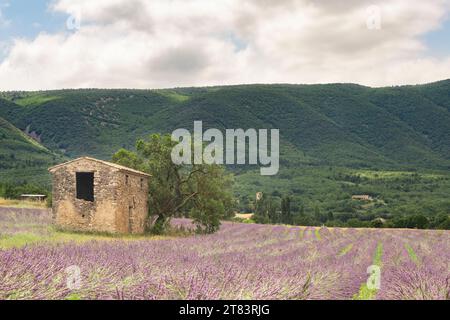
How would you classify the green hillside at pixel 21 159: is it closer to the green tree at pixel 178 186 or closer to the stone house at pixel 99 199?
the green tree at pixel 178 186

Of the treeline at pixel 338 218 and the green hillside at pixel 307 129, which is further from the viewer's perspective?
the green hillside at pixel 307 129

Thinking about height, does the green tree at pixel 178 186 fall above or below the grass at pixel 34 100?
below

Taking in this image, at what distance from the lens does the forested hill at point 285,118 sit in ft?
389

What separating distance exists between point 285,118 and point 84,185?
389 ft

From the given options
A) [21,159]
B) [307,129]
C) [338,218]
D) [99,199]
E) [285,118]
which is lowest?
[338,218]

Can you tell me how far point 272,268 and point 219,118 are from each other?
12419 cm

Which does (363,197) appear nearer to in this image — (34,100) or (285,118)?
(285,118)

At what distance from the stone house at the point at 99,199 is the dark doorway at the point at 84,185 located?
7.19 ft

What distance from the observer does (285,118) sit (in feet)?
467

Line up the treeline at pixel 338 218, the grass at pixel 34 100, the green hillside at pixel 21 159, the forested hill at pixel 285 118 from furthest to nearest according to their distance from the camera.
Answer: the grass at pixel 34 100 < the forested hill at pixel 285 118 < the green hillside at pixel 21 159 < the treeline at pixel 338 218

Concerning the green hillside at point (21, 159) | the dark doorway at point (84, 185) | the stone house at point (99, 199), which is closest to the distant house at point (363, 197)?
the green hillside at point (21, 159)

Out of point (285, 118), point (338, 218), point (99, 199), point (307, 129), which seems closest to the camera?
point (99, 199)

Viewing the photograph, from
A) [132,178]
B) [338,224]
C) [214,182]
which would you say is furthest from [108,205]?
[338,224]

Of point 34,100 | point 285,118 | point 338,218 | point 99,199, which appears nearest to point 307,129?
point 285,118
